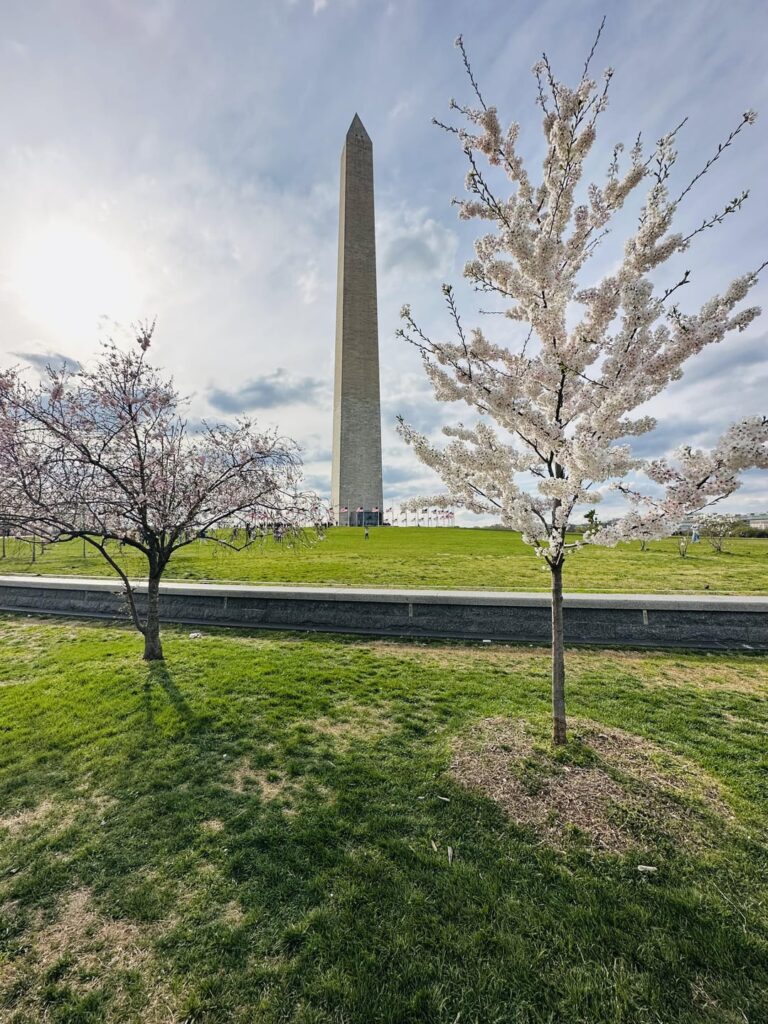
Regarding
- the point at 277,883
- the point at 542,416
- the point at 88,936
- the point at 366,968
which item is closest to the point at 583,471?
the point at 542,416

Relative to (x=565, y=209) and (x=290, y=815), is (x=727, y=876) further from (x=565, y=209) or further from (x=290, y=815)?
(x=565, y=209)

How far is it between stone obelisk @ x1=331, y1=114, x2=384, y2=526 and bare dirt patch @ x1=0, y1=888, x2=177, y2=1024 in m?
34.2

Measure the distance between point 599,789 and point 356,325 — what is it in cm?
3742

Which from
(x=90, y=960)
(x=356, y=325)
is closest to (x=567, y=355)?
(x=90, y=960)

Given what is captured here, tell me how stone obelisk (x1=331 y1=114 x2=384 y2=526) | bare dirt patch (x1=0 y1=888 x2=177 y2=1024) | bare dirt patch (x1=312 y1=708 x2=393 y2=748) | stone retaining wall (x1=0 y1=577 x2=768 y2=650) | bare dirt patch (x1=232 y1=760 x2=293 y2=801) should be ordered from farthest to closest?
stone obelisk (x1=331 y1=114 x2=384 y2=526)
stone retaining wall (x1=0 y1=577 x2=768 y2=650)
bare dirt patch (x1=312 y1=708 x2=393 y2=748)
bare dirt patch (x1=232 y1=760 x2=293 y2=801)
bare dirt patch (x1=0 y1=888 x2=177 y2=1024)

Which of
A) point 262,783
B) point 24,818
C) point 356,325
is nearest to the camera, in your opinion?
point 24,818

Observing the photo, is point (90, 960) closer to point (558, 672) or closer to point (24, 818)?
point (24, 818)

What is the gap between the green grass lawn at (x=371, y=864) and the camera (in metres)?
2.14

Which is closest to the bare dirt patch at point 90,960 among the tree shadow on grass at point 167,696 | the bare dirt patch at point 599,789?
the tree shadow on grass at point 167,696

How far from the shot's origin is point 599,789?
12.0 ft

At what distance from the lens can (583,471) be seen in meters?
3.30

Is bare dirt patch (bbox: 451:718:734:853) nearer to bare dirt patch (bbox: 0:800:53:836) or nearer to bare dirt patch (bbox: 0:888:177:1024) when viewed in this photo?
bare dirt patch (bbox: 0:888:177:1024)

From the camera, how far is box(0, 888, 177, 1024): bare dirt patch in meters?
2.13

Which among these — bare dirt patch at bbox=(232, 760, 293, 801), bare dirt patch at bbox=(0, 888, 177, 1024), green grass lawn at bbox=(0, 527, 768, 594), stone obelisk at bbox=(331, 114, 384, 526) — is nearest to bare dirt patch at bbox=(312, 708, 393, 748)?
bare dirt patch at bbox=(232, 760, 293, 801)
